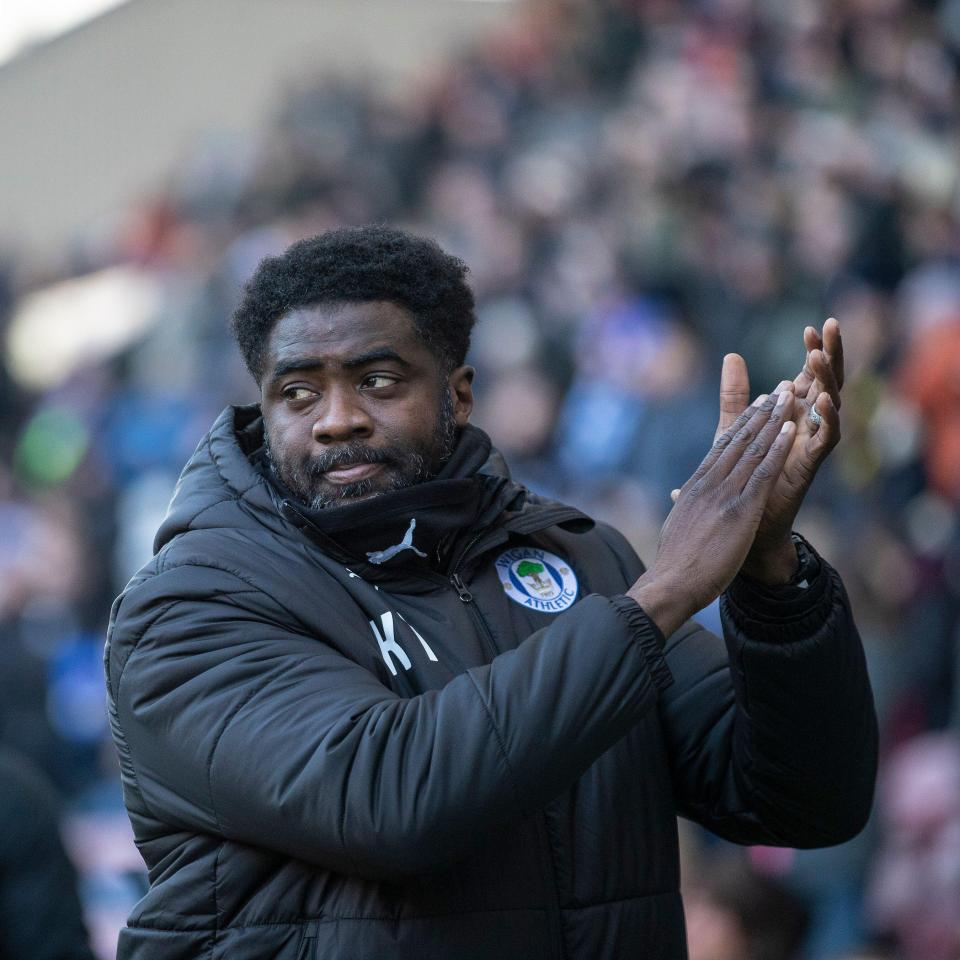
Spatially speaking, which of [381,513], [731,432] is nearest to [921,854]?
[731,432]

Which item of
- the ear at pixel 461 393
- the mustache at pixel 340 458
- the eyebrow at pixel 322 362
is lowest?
the mustache at pixel 340 458

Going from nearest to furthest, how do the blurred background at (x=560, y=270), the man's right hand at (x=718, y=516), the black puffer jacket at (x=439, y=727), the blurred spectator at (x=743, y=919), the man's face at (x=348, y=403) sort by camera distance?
the black puffer jacket at (x=439, y=727) < the man's right hand at (x=718, y=516) < the man's face at (x=348, y=403) < the blurred spectator at (x=743, y=919) < the blurred background at (x=560, y=270)

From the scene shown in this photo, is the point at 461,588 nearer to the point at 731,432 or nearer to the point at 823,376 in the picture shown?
A: the point at 731,432

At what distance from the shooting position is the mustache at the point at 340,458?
194 centimetres

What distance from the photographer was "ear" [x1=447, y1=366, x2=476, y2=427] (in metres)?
2.12

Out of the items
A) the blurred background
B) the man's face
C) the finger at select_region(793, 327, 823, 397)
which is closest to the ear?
the man's face

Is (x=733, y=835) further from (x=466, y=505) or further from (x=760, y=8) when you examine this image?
(x=760, y=8)

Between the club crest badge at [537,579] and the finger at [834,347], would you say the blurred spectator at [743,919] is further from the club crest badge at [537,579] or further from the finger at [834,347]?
the finger at [834,347]

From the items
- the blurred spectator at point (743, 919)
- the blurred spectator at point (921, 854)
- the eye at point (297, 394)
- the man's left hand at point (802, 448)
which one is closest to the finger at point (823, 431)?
the man's left hand at point (802, 448)

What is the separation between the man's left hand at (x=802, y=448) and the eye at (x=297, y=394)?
0.52 metres

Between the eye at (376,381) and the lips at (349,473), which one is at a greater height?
the eye at (376,381)

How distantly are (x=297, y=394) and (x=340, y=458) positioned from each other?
11 cm

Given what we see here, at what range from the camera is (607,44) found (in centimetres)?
827

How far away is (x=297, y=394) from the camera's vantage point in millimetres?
1985
